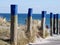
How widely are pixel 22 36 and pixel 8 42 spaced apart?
260 centimetres

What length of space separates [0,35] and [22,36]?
5.32 ft

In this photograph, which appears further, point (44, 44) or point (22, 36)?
point (44, 44)

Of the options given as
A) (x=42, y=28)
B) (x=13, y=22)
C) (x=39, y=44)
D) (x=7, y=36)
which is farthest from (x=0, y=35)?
(x=42, y=28)

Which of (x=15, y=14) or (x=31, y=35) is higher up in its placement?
(x=15, y=14)

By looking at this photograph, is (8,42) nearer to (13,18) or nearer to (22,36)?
(13,18)

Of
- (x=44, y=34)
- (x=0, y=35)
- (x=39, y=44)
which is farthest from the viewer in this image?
(x=44, y=34)

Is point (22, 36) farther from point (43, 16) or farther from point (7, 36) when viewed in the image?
point (43, 16)

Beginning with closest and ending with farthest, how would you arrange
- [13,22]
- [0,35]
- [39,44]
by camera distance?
[13,22]
[0,35]
[39,44]

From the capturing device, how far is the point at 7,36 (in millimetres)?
18844

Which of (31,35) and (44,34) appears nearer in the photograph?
(31,35)

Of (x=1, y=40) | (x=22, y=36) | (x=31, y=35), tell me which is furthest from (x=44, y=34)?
(x=1, y=40)

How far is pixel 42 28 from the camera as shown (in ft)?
85.8

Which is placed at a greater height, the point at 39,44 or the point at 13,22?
the point at 13,22

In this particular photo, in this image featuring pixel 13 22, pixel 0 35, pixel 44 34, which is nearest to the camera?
pixel 13 22
